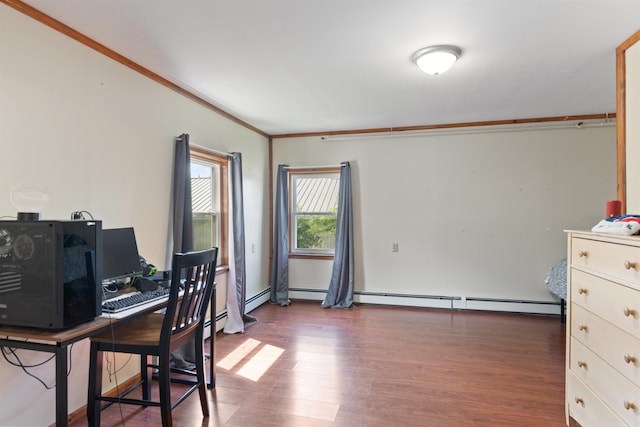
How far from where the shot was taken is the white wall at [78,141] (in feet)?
6.14

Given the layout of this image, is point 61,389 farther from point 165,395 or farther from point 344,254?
point 344,254

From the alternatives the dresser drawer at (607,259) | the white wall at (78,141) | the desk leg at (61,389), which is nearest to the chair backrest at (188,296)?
the desk leg at (61,389)

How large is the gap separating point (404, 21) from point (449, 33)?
35cm

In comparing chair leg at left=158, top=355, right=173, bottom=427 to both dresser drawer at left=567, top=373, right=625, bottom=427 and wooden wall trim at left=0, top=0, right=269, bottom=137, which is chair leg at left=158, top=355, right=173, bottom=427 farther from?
dresser drawer at left=567, top=373, right=625, bottom=427

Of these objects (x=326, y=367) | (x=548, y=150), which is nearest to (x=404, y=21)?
(x=326, y=367)

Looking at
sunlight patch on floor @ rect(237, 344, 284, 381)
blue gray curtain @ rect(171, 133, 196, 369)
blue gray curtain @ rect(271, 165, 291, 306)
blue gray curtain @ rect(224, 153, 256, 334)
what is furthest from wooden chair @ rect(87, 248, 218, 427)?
blue gray curtain @ rect(271, 165, 291, 306)

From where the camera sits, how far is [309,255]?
5.09 m

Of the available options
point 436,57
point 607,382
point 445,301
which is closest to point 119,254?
point 436,57

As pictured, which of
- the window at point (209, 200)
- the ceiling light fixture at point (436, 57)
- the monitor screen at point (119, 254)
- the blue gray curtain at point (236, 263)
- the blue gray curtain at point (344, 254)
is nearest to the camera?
the monitor screen at point (119, 254)

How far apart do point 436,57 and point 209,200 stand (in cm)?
266

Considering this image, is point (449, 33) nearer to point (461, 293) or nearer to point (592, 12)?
point (592, 12)

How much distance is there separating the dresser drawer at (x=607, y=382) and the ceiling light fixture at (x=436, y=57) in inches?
76.9

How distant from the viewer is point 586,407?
1.94 m

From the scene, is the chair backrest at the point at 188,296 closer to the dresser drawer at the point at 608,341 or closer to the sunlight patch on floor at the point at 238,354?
the sunlight patch on floor at the point at 238,354
